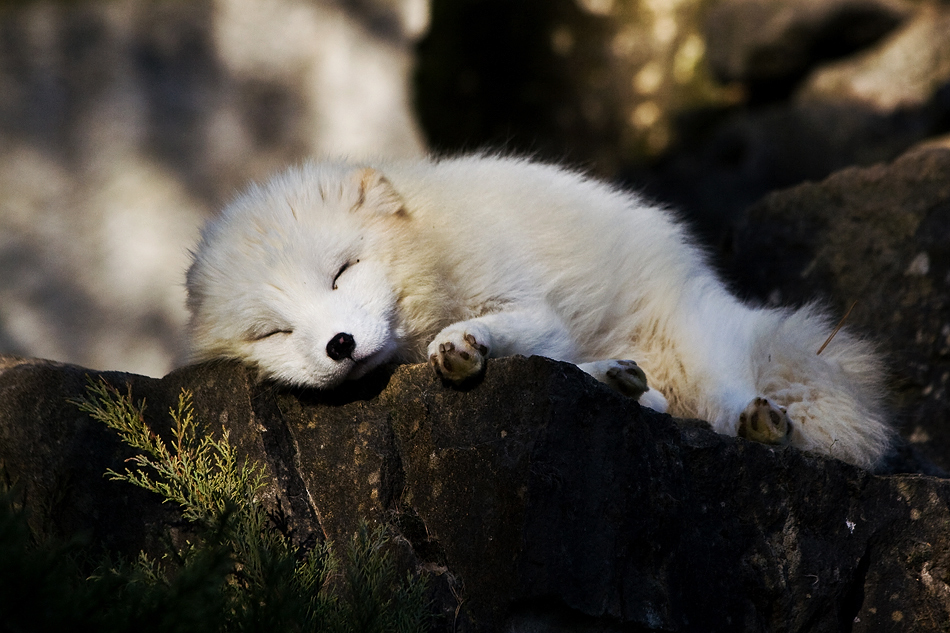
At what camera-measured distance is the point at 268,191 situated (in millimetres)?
2523

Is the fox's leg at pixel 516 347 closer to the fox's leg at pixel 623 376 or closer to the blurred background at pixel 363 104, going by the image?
the fox's leg at pixel 623 376

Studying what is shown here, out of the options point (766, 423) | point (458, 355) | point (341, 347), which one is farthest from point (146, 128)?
point (766, 423)

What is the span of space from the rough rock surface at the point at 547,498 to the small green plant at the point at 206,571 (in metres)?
0.08

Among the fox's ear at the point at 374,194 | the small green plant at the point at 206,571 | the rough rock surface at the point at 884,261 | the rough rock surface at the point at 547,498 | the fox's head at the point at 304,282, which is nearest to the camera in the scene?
the small green plant at the point at 206,571

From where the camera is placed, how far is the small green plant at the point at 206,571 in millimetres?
1450

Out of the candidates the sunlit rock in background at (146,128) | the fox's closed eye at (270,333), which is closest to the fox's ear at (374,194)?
the fox's closed eye at (270,333)

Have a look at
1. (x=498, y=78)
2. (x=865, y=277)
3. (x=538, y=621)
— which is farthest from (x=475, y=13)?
(x=538, y=621)

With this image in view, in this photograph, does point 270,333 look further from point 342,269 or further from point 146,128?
point 146,128

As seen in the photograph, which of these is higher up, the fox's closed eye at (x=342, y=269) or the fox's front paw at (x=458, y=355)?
the fox's closed eye at (x=342, y=269)

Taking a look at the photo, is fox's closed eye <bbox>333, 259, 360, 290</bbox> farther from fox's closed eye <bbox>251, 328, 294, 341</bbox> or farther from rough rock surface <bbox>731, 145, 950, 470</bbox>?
rough rock surface <bbox>731, 145, 950, 470</bbox>

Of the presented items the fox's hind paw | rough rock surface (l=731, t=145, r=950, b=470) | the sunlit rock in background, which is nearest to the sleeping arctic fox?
the fox's hind paw

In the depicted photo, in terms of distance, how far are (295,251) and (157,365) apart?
15.7ft

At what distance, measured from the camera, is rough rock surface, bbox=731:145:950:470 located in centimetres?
316

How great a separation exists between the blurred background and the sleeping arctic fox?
329cm
